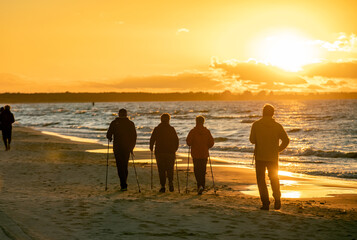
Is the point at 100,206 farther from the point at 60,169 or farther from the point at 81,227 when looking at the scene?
the point at 60,169

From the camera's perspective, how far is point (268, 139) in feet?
26.2

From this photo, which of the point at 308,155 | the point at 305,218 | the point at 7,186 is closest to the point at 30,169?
the point at 7,186

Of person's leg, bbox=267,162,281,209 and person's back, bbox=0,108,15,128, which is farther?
person's back, bbox=0,108,15,128

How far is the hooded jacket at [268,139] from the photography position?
7.94m

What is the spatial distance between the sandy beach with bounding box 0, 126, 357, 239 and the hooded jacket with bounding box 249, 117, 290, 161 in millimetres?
1021

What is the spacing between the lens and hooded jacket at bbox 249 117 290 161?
26.1 feet

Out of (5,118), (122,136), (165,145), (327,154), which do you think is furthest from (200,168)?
(327,154)

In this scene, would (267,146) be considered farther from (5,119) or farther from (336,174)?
(5,119)

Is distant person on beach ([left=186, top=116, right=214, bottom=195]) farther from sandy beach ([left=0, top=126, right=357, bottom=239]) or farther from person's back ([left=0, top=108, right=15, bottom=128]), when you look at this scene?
person's back ([left=0, top=108, right=15, bottom=128])

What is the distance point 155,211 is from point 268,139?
2.45 metres

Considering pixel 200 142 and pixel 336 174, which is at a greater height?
pixel 200 142

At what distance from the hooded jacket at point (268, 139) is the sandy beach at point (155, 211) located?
102 centimetres

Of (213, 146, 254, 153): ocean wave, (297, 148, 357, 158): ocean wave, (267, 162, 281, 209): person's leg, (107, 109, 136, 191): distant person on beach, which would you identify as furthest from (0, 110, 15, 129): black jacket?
(297, 148, 357, 158): ocean wave

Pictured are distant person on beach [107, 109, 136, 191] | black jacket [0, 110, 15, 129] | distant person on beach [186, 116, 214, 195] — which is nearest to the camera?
distant person on beach [186, 116, 214, 195]
